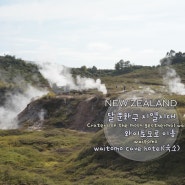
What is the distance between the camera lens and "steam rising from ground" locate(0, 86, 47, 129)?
103 m

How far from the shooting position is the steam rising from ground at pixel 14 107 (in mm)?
103000

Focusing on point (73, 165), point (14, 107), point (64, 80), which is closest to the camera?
point (73, 165)

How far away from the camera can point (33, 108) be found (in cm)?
10438

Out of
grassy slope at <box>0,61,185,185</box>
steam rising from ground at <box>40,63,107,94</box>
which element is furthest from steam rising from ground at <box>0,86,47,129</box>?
grassy slope at <box>0,61,185,185</box>

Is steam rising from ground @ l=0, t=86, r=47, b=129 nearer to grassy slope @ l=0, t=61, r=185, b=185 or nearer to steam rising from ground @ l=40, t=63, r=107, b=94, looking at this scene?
steam rising from ground @ l=40, t=63, r=107, b=94

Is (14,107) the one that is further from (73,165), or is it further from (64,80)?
(73,165)

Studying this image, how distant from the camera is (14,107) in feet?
412

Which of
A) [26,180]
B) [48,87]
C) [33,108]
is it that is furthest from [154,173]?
[48,87]

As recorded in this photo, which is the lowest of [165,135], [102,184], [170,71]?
[102,184]

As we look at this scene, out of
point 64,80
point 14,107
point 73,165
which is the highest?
point 64,80

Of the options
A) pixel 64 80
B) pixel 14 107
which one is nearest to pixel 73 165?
pixel 14 107

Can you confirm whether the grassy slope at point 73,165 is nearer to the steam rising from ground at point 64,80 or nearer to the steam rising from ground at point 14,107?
the steam rising from ground at point 14,107

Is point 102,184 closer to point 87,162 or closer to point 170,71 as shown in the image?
point 87,162

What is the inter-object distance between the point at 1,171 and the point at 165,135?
63.6 feet
